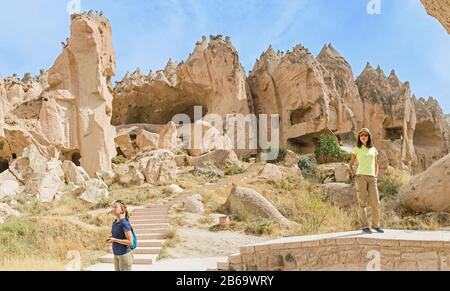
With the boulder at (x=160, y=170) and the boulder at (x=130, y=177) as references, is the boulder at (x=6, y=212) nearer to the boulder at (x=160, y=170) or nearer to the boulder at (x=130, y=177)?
the boulder at (x=130, y=177)

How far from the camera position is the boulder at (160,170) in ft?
63.7

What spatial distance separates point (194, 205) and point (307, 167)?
10.2 meters

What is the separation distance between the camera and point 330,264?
231 inches

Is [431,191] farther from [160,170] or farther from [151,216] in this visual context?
[160,170]

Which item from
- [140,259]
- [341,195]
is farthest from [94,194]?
[341,195]

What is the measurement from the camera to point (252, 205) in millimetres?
12578

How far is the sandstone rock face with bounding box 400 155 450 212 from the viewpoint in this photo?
11.5m

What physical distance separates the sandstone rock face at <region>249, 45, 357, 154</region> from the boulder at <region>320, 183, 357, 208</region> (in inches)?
550

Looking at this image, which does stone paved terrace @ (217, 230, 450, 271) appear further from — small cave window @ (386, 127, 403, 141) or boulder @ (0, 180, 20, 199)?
small cave window @ (386, 127, 403, 141)

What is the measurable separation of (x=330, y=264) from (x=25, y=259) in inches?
223

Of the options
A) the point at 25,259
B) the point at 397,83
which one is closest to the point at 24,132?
the point at 25,259

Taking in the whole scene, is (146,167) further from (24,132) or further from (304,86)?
(304,86)

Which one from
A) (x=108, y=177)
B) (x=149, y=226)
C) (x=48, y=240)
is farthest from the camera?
(x=108, y=177)

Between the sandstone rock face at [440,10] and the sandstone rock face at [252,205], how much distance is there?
6724 mm
